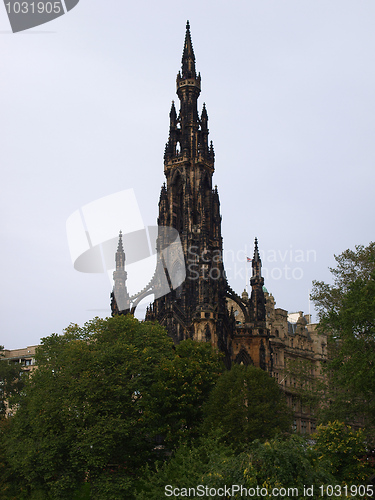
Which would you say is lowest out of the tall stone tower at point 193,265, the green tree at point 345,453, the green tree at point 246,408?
the green tree at point 345,453

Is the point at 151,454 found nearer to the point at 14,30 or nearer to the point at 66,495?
the point at 66,495

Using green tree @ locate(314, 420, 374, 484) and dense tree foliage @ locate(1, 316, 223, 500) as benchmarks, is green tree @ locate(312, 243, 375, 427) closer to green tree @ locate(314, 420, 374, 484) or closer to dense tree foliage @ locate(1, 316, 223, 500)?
green tree @ locate(314, 420, 374, 484)

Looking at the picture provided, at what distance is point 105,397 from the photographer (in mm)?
48500

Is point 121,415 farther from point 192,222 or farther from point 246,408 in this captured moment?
point 192,222

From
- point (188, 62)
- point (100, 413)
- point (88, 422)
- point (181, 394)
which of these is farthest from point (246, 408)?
point (188, 62)

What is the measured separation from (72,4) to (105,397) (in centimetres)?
2875

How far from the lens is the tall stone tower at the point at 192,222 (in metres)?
69.8

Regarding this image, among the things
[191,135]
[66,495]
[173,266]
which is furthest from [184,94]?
[66,495]
